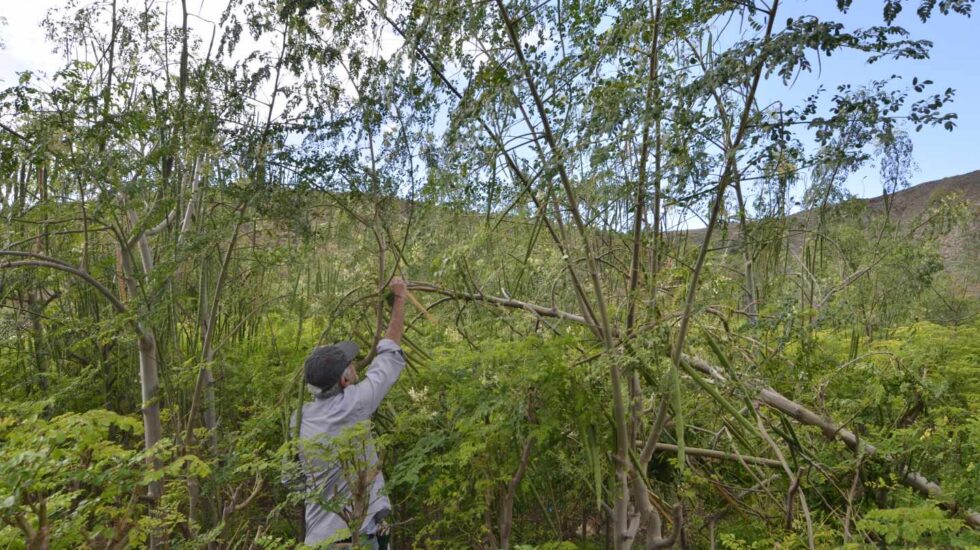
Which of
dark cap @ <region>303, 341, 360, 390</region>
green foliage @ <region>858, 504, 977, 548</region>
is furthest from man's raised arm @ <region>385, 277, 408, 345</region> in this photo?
green foliage @ <region>858, 504, 977, 548</region>

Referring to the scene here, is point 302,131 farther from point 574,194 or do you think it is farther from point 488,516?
point 488,516

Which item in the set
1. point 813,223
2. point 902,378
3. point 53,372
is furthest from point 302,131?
point 813,223

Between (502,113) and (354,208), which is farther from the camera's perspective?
(354,208)

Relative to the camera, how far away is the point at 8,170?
3.16 metres

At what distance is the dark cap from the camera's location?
2.50 metres

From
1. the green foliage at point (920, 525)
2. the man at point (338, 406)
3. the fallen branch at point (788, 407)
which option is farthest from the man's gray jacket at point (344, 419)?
the green foliage at point (920, 525)

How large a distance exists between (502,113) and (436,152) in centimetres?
73

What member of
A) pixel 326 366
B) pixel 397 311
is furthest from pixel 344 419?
pixel 397 311

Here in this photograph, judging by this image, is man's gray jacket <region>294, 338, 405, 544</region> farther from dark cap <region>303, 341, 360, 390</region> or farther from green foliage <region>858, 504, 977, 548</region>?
green foliage <region>858, 504, 977, 548</region>

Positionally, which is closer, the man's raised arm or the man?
the man

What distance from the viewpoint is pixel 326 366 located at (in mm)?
2498

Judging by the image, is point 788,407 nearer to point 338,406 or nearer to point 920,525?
point 920,525

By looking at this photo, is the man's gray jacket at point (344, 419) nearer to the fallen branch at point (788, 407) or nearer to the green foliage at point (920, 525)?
the fallen branch at point (788, 407)

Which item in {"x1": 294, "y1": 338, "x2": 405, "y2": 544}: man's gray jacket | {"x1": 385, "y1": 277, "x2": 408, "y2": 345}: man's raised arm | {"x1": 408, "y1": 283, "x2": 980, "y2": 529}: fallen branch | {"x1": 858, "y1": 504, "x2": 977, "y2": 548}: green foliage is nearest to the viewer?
{"x1": 858, "y1": 504, "x2": 977, "y2": 548}: green foliage
